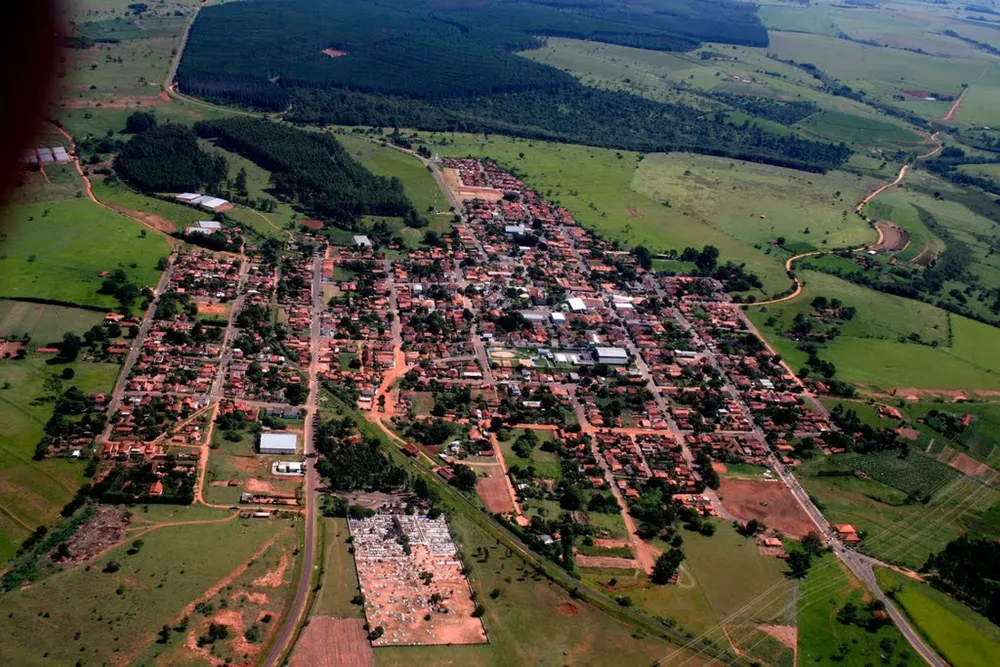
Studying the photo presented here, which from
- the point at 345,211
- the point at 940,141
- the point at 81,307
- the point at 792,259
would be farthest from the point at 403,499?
the point at 940,141

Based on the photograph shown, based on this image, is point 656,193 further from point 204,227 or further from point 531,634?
point 531,634

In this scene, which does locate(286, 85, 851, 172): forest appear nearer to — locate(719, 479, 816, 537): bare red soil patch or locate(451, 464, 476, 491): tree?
locate(719, 479, 816, 537): bare red soil patch

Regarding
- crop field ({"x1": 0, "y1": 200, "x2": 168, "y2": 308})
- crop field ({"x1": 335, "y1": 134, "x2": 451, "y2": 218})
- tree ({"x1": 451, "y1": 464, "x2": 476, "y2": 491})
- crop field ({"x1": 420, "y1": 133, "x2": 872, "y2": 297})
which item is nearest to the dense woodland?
crop field ({"x1": 420, "y1": 133, "x2": 872, "y2": 297})

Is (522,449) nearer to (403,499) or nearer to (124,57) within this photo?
(403,499)

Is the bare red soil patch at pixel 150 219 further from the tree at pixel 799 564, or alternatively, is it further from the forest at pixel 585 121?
the tree at pixel 799 564

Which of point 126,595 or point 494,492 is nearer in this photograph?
point 126,595

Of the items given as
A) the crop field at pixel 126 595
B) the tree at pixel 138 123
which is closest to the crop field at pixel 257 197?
the tree at pixel 138 123

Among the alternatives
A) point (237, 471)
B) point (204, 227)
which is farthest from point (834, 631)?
point (204, 227)
